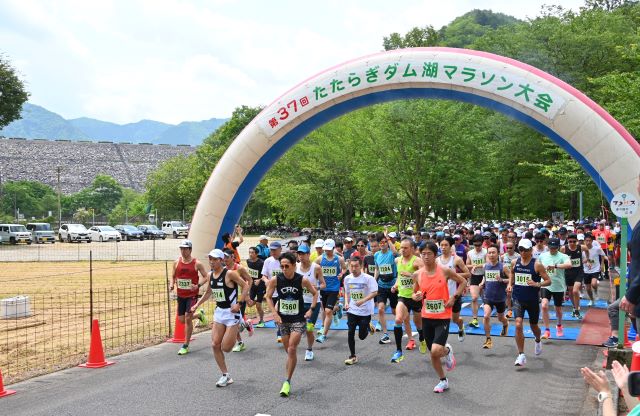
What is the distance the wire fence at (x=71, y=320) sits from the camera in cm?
1062

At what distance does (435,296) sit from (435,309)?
0.59 feet

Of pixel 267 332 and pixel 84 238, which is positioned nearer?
pixel 267 332

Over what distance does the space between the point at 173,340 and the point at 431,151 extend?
854 inches

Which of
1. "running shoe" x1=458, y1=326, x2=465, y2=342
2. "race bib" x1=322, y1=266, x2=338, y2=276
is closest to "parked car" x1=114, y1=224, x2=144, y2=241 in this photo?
"race bib" x1=322, y1=266, x2=338, y2=276

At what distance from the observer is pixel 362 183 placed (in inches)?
1361

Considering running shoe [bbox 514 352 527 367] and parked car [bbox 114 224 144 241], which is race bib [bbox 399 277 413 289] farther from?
parked car [bbox 114 224 144 241]

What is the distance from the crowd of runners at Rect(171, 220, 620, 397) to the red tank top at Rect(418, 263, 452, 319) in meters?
0.01

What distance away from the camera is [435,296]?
8109 mm

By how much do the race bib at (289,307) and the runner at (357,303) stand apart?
Answer: 5.74 feet

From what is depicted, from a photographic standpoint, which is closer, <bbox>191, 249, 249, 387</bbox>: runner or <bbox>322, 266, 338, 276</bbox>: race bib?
<bbox>191, 249, 249, 387</bbox>: runner

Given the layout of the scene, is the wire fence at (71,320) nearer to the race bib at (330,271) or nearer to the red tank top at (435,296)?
the race bib at (330,271)

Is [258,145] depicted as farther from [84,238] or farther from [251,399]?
[84,238]

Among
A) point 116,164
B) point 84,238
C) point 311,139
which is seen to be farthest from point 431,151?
point 116,164

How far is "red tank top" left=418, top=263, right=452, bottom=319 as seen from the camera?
8.04 meters
